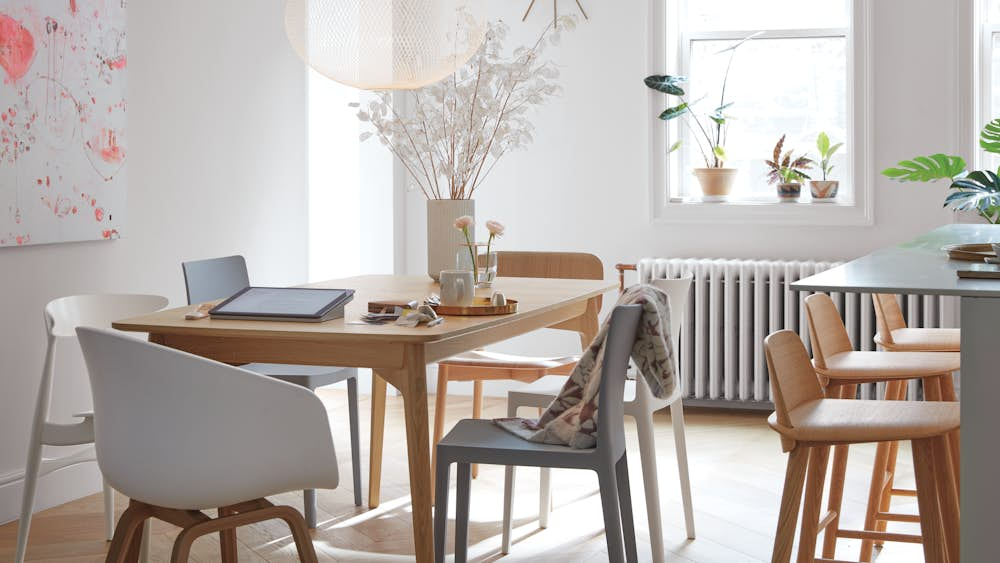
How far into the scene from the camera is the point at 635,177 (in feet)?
17.7

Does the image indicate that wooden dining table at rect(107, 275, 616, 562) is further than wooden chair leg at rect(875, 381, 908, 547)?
No

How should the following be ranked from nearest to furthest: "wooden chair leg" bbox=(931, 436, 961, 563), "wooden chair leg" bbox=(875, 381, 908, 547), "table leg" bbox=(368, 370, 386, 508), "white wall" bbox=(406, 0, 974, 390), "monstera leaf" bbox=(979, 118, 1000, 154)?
1. "wooden chair leg" bbox=(931, 436, 961, 563)
2. "wooden chair leg" bbox=(875, 381, 908, 547)
3. "table leg" bbox=(368, 370, 386, 508)
4. "monstera leaf" bbox=(979, 118, 1000, 154)
5. "white wall" bbox=(406, 0, 974, 390)

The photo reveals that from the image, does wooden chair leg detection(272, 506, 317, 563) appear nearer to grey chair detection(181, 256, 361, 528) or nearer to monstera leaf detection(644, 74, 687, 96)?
grey chair detection(181, 256, 361, 528)

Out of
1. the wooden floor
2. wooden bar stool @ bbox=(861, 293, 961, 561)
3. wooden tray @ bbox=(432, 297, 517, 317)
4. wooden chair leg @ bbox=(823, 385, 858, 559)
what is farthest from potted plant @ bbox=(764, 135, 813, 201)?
wooden tray @ bbox=(432, 297, 517, 317)

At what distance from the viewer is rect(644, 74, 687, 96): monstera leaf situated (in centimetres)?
522

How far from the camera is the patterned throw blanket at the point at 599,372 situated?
242cm

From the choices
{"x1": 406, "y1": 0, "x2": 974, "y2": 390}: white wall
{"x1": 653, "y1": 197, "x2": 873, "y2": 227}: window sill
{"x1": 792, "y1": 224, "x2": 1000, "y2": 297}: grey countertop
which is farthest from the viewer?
{"x1": 653, "y1": 197, "x2": 873, "y2": 227}: window sill

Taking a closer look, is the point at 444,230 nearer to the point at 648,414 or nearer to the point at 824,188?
the point at 648,414

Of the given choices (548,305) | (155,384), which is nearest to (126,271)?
(548,305)

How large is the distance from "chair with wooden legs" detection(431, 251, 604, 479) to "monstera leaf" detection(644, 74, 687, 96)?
1.34 meters

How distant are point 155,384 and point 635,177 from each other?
12.1ft

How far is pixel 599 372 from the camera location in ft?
7.95

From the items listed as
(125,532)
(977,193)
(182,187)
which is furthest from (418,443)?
(977,193)

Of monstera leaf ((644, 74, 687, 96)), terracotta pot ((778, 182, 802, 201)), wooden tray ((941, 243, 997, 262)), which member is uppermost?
monstera leaf ((644, 74, 687, 96))
